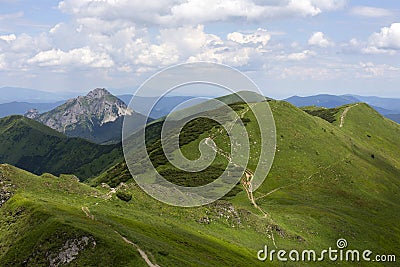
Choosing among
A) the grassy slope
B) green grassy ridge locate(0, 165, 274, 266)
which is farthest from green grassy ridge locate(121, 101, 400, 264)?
green grassy ridge locate(0, 165, 274, 266)

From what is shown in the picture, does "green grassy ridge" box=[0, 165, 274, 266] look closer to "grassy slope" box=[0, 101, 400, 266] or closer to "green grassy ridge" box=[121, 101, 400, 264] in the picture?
"grassy slope" box=[0, 101, 400, 266]

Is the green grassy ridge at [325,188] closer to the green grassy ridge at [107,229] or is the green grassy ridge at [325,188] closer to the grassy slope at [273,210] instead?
the grassy slope at [273,210]

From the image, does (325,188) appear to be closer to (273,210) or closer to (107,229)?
(273,210)

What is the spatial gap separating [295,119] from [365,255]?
297ft

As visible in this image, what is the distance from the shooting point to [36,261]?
149 feet

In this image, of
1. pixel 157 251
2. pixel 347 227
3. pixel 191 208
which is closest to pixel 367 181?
pixel 347 227

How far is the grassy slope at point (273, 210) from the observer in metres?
53.3

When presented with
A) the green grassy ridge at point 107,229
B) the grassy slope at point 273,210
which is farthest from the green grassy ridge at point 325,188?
the green grassy ridge at point 107,229

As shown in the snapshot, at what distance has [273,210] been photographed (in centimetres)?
9756

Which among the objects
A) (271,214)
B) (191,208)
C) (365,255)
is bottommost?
(365,255)

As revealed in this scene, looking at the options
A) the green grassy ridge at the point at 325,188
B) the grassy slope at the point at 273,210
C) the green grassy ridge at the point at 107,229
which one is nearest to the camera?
the green grassy ridge at the point at 107,229

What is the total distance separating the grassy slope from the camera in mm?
53344

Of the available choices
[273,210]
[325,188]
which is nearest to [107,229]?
[273,210]

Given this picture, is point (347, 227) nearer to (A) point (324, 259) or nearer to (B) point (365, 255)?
(B) point (365, 255)
